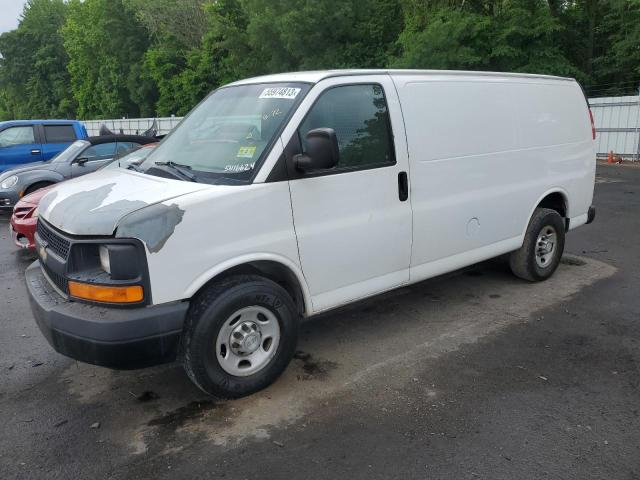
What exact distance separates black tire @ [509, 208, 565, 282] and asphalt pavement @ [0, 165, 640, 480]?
47 cm

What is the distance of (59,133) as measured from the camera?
44.0 ft

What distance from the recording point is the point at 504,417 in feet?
11.5

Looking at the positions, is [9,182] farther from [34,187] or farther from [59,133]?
[59,133]

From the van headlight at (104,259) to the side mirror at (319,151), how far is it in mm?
1283

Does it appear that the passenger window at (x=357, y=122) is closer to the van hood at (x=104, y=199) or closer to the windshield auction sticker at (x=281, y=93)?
the windshield auction sticker at (x=281, y=93)

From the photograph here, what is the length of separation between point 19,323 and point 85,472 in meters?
2.82

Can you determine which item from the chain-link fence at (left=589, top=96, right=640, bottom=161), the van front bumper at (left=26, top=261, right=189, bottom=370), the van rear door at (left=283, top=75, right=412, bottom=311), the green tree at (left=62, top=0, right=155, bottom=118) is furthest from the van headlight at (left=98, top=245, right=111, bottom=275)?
the green tree at (left=62, top=0, right=155, bottom=118)

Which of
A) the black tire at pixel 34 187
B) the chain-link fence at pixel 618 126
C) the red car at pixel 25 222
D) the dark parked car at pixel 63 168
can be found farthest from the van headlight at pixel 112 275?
the chain-link fence at pixel 618 126

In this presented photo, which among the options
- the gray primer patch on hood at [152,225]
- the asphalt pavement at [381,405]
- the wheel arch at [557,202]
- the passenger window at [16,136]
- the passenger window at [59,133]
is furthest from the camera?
the passenger window at [59,133]

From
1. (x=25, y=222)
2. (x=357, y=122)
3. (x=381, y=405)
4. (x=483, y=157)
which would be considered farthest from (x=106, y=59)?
(x=381, y=405)

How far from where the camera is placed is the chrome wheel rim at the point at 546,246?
19.5 ft

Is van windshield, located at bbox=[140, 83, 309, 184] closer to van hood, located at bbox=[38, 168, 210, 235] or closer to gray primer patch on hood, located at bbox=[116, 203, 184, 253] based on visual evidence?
van hood, located at bbox=[38, 168, 210, 235]

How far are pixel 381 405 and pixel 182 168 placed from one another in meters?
2.08

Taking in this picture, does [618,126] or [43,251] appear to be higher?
[43,251]
